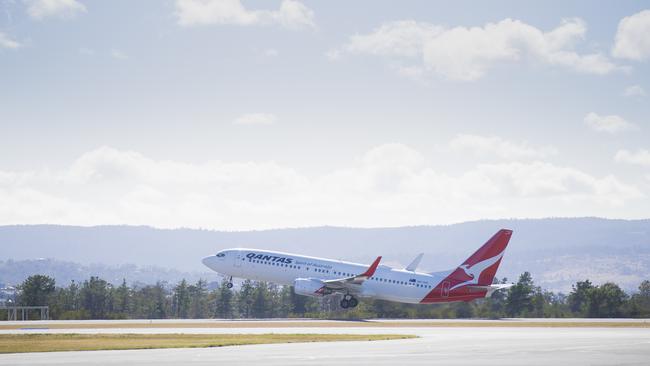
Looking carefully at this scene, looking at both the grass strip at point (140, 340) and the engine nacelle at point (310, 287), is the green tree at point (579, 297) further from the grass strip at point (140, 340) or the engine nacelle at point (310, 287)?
the grass strip at point (140, 340)

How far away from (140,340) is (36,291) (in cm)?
5672

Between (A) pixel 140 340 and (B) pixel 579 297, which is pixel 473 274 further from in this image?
(A) pixel 140 340

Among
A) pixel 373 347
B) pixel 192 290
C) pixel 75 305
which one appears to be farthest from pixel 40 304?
pixel 373 347

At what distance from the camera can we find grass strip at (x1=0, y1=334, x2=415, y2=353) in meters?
36.7

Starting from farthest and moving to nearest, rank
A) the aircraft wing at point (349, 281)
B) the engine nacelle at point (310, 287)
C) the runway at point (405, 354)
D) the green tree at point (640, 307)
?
1. the green tree at point (640, 307)
2. the engine nacelle at point (310, 287)
3. the aircraft wing at point (349, 281)
4. the runway at point (405, 354)

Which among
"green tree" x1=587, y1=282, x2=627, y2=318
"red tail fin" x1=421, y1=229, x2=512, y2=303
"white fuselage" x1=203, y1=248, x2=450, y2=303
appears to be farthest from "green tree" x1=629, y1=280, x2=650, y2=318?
"white fuselage" x1=203, y1=248, x2=450, y2=303

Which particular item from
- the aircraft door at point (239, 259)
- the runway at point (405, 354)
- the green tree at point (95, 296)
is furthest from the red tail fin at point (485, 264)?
the green tree at point (95, 296)

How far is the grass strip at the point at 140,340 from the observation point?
36688 millimetres

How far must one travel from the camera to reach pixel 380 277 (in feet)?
244

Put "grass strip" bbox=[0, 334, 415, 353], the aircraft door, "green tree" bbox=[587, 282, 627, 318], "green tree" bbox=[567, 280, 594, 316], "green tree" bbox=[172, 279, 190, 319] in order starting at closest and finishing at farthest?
"grass strip" bbox=[0, 334, 415, 353]
the aircraft door
"green tree" bbox=[587, 282, 627, 318]
"green tree" bbox=[567, 280, 594, 316]
"green tree" bbox=[172, 279, 190, 319]

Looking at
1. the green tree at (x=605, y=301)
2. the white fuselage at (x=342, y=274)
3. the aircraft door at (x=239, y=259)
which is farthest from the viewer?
the green tree at (x=605, y=301)

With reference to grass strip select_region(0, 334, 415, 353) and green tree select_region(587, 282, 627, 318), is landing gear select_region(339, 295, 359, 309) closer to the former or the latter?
green tree select_region(587, 282, 627, 318)

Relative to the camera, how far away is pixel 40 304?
92.1 metres

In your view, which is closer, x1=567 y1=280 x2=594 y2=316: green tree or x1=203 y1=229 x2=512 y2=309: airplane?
x1=203 y1=229 x2=512 y2=309: airplane
